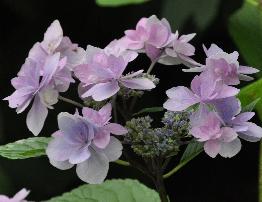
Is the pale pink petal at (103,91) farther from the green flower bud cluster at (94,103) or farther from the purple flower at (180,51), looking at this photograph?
the purple flower at (180,51)

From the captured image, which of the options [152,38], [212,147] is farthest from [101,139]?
[152,38]

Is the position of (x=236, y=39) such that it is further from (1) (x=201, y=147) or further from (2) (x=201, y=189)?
(1) (x=201, y=147)

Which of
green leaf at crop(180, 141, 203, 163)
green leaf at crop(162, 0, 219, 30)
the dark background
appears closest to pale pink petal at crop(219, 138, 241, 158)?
green leaf at crop(180, 141, 203, 163)

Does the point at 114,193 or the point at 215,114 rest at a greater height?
the point at 215,114

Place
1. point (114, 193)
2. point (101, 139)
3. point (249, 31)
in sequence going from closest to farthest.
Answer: point (101, 139) → point (114, 193) → point (249, 31)

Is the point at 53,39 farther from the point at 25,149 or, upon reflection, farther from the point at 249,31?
the point at 249,31

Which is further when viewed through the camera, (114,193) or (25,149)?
(114,193)

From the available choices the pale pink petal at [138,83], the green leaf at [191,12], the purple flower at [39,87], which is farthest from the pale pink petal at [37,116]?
the green leaf at [191,12]
